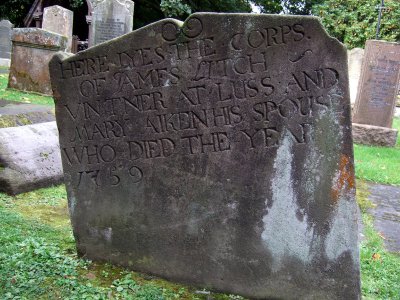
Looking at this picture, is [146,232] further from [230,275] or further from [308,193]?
[308,193]

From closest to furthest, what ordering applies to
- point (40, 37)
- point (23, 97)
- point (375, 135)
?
point (23, 97) < point (375, 135) < point (40, 37)

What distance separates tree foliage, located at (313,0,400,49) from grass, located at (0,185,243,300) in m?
18.0

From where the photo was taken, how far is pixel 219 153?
9.73 ft

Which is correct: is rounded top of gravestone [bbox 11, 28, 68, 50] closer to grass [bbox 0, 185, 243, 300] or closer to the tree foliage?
grass [bbox 0, 185, 243, 300]

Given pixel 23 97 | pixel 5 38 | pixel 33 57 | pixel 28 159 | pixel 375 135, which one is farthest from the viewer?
pixel 5 38

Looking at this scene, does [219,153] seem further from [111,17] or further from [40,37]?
→ [111,17]

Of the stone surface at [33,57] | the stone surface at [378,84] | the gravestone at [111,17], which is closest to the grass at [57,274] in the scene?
the stone surface at [33,57]

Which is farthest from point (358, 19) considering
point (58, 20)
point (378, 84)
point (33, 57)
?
point (33, 57)

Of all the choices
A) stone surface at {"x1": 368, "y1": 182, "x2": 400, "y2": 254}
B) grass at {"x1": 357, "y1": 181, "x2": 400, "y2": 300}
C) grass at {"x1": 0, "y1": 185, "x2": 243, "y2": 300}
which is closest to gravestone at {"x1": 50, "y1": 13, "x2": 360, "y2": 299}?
grass at {"x1": 0, "y1": 185, "x2": 243, "y2": 300}

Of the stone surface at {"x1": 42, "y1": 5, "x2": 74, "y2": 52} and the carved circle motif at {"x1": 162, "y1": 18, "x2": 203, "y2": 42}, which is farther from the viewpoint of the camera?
the stone surface at {"x1": 42, "y1": 5, "x2": 74, "y2": 52}

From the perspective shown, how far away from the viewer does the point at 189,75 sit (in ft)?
9.68

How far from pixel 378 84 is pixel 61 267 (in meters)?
9.21

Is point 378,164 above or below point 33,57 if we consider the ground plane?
below

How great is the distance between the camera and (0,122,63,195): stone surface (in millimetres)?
4715
